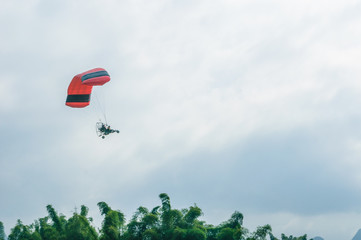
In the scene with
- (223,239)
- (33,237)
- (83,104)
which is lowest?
(223,239)

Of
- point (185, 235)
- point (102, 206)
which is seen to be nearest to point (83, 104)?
point (102, 206)

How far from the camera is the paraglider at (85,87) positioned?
36344 mm

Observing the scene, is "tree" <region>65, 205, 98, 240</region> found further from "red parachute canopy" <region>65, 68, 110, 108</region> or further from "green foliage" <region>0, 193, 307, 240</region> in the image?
"red parachute canopy" <region>65, 68, 110, 108</region>

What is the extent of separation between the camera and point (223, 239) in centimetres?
3981

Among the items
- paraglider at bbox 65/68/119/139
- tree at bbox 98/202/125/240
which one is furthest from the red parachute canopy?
tree at bbox 98/202/125/240

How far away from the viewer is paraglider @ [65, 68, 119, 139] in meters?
36.3

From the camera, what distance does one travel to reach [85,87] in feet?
126

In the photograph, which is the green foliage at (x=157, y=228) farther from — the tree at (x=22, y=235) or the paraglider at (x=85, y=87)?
the paraglider at (x=85, y=87)

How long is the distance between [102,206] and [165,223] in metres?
7.87

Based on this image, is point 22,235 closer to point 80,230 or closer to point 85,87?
point 80,230

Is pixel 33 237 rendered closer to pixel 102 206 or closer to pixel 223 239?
pixel 102 206

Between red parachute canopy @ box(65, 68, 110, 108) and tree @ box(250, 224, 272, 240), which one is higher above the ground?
red parachute canopy @ box(65, 68, 110, 108)

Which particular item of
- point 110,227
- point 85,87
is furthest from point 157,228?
point 85,87

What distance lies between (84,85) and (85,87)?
1.42 feet
